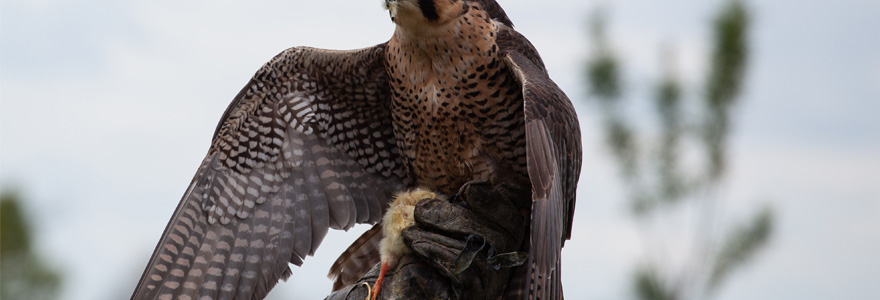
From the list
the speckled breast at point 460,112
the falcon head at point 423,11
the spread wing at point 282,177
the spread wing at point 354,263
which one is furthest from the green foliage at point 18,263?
the falcon head at point 423,11

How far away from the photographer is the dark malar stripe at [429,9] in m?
3.71

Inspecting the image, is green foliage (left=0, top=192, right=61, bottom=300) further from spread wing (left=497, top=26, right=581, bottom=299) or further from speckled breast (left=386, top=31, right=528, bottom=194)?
spread wing (left=497, top=26, right=581, bottom=299)

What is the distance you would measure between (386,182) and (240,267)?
809 millimetres

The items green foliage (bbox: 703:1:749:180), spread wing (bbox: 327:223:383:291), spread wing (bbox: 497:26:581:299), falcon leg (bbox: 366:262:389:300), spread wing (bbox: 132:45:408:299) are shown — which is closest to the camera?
spread wing (bbox: 497:26:581:299)

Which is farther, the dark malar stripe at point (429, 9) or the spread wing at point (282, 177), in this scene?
the spread wing at point (282, 177)

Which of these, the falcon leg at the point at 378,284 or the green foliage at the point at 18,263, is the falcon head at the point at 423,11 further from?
the green foliage at the point at 18,263

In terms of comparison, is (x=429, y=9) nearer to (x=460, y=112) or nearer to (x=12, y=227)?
(x=460, y=112)

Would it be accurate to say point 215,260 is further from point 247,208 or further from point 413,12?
point 413,12

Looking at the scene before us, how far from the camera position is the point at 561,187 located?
3449mm

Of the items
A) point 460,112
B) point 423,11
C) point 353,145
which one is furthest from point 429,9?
point 353,145

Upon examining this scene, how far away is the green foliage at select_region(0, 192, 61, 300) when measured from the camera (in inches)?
255

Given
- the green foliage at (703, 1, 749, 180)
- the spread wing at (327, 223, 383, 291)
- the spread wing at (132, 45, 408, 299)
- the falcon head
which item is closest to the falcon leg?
the spread wing at (327, 223, 383, 291)

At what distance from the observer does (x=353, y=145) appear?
178 inches

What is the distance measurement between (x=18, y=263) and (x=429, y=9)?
14.4 ft
